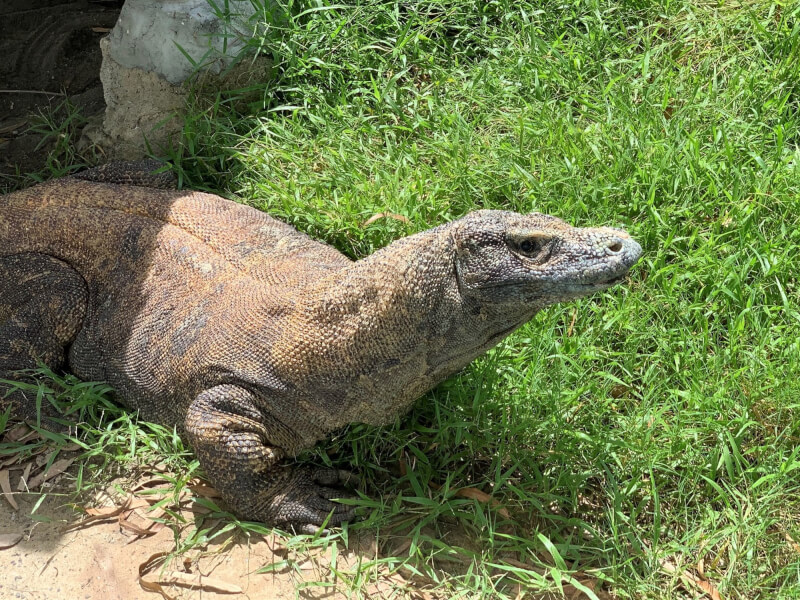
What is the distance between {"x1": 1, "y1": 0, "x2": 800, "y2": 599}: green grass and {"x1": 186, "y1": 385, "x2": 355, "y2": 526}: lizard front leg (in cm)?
21

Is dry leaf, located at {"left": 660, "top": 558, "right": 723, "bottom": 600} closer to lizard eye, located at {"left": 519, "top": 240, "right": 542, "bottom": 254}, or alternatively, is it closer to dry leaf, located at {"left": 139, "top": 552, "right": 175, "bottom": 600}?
lizard eye, located at {"left": 519, "top": 240, "right": 542, "bottom": 254}

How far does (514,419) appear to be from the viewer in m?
4.30

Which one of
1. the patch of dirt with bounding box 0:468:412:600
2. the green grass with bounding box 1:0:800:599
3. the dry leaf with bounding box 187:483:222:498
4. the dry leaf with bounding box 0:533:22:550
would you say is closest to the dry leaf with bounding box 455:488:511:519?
the green grass with bounding box 1:0:800:599

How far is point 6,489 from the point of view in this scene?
14.4 ft

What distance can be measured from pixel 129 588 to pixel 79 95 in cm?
372

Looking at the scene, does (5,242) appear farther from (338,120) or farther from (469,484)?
(469,484)

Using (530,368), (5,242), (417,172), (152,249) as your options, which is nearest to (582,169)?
(417,172)

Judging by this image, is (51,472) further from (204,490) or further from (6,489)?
(204,490)

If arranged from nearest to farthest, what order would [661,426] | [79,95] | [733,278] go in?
1. [661,426]
2. [733,278]
3. [79,95]

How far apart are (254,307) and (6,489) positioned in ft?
5.14

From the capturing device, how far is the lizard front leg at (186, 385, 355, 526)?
4.05 m

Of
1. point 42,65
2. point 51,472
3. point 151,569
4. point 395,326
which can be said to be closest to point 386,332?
point 395,326

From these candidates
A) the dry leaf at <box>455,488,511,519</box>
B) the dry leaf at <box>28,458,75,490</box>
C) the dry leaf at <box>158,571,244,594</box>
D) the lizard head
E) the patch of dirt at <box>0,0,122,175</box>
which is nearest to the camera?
the lizard head

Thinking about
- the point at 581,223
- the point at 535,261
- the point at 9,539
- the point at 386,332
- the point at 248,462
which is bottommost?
the point at 9,539
